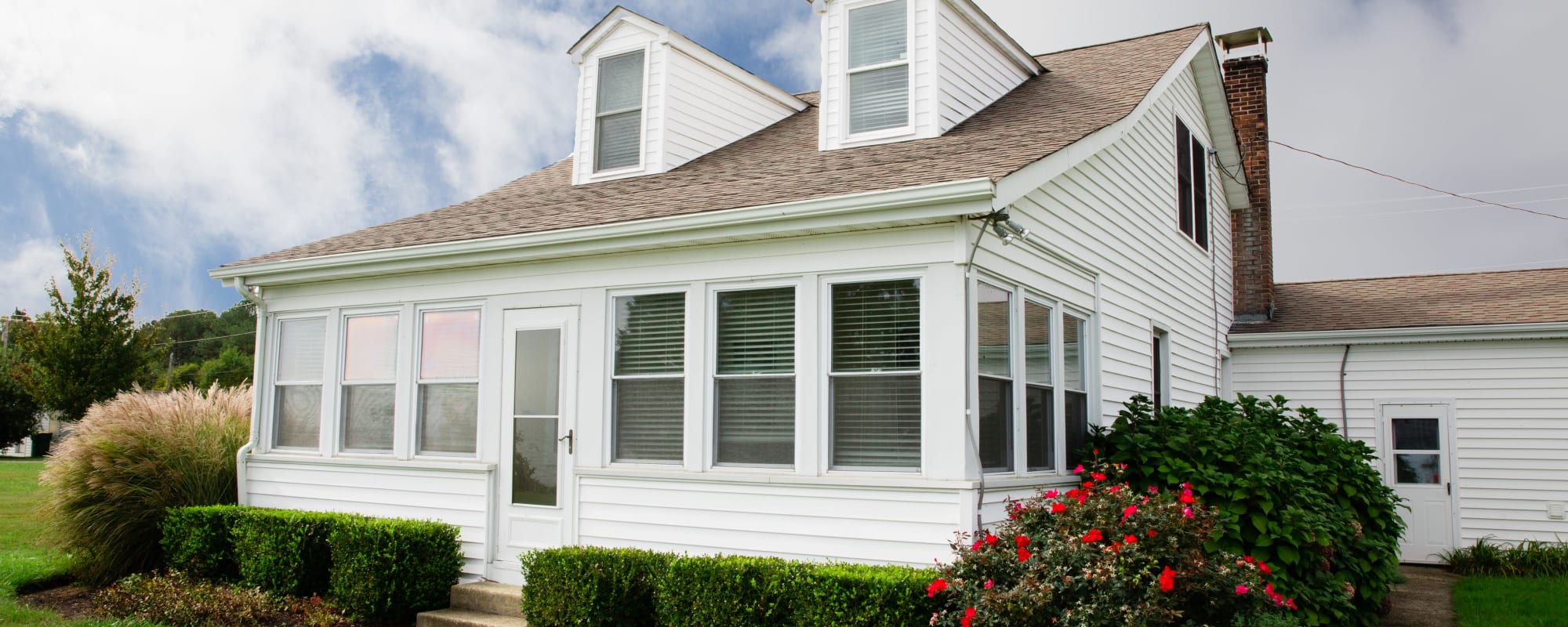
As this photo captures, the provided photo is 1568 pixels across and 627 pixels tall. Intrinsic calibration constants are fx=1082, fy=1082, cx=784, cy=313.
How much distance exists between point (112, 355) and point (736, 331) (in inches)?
830

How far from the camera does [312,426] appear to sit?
412 inches

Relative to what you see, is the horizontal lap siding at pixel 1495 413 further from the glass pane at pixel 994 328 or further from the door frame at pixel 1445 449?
the glass pane at pixel 994 328

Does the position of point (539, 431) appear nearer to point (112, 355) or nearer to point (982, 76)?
point (982, 76)

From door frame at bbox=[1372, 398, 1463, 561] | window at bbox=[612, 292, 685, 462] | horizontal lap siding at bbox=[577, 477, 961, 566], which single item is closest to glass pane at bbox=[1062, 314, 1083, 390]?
horizontal lap siding at bbox=[577, 477, 961, 566]

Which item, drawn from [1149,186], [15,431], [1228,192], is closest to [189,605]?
[1149,186]

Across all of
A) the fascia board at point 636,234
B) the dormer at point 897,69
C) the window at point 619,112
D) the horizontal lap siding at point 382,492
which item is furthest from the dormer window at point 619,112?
the horizontal lap siding at point 382,492

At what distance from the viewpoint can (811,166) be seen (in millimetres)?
8930

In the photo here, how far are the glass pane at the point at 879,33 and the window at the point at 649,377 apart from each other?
3.28m

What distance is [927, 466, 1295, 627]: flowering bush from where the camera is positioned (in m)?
5.75

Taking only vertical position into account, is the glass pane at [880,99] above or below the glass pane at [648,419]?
above

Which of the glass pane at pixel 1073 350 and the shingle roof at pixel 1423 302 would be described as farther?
the shingle roof at pixel 1423 302

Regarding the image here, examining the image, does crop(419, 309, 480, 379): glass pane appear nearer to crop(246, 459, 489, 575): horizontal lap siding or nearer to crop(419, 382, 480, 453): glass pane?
crop(419, 382, 480, 453): glass pane

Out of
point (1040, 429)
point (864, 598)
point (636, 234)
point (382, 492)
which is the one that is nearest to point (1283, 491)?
point (1040, 429)

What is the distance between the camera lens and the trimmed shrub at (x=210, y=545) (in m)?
9.74
